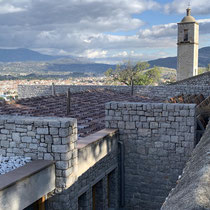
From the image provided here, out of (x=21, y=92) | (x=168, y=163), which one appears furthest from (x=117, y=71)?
(x=168, y=163)

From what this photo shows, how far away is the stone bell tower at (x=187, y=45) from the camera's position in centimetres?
2951

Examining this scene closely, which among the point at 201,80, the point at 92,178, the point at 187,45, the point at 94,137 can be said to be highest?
the point at 187,45

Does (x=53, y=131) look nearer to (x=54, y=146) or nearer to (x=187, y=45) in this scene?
(x=54, y=146)

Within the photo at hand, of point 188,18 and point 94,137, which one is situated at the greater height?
point 188,18

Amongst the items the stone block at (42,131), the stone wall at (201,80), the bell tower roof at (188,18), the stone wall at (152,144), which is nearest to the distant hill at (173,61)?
the bell tower roof at (188,18)

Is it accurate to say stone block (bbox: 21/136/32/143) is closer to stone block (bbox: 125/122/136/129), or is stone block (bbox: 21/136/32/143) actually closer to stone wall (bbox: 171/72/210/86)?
stone block (bbox: 125/122/136/129)

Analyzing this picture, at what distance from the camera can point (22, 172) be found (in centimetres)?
483

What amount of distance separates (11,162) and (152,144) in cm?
401

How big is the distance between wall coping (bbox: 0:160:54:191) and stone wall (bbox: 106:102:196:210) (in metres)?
3.17

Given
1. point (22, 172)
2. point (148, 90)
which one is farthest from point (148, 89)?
point (22, 172)

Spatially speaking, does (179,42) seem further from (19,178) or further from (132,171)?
(19,178)

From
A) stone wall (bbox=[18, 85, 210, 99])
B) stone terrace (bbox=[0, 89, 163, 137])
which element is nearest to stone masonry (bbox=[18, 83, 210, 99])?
stone wall (bbox=[18, 85, 210, 99])

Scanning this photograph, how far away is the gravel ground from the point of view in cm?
518

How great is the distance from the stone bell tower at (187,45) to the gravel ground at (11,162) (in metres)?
27.1
